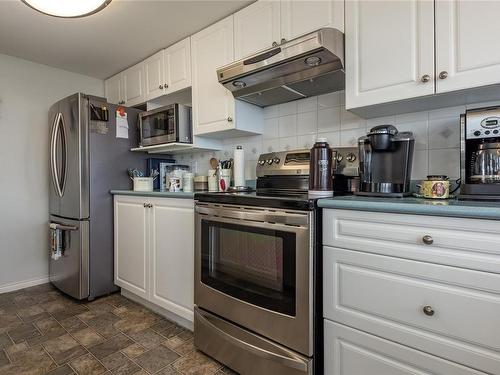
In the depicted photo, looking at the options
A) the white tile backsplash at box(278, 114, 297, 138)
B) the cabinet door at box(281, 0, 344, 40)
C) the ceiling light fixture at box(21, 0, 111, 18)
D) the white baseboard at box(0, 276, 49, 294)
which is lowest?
the white baseboard at box(0, 276, 49, 294)

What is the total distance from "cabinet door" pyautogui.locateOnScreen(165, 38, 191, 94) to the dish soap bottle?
1388 millimetres

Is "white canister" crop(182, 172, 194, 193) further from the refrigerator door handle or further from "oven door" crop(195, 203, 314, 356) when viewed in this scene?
the refrigerator door handle

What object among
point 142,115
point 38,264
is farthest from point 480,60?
point 38,264

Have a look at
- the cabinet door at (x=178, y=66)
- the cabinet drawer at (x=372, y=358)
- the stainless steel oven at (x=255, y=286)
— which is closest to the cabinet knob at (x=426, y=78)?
the stainless steel oven at (x=255, y=286)

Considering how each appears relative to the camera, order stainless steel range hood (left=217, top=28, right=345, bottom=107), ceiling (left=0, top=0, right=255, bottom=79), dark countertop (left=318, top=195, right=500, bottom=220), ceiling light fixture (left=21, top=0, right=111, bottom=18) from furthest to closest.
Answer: ceiling (left=0, top=0, right=255, bottom=79) < ceiling light fixture (left=21, top=0, right=111, bottom=18) < stainless steel range hood (left=217, top=28, right=345, bottom=107) < dark countertop (left=318, top=195, right=500, bottom=220)

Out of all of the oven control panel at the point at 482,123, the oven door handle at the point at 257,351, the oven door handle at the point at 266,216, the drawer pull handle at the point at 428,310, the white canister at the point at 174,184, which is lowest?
the oven door handle at the point at 257,351

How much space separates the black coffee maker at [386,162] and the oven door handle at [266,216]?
37cm

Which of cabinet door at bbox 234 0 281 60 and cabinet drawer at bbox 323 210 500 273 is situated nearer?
cabinet drawer at bbox 323 210 500 273

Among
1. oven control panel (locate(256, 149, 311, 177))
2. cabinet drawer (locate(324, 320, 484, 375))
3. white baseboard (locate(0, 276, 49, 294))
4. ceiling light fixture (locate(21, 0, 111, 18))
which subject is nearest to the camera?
cabinet drawer (locate(324, 320, 484, 375))

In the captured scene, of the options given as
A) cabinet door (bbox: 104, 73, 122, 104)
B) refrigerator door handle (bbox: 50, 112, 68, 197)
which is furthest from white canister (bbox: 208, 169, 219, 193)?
cabinet door (bbox: 104, 73, 122, 104)

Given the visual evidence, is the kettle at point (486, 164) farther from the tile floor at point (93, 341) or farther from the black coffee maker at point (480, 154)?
the tile floor at point (93, 341)

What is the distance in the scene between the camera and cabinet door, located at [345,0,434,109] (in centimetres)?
127

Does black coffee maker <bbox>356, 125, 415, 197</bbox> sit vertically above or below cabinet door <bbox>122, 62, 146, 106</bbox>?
below

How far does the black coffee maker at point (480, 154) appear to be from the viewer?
1.11 metres
